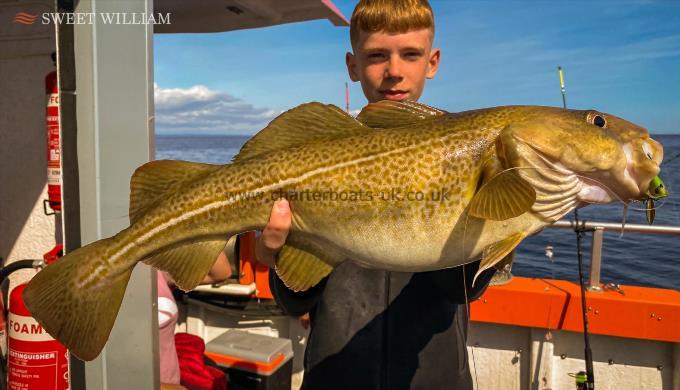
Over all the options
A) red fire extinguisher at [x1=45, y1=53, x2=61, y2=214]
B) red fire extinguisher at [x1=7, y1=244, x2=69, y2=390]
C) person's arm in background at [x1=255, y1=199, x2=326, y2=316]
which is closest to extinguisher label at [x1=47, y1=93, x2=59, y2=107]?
red fire extinguisher at [x1=45, y1=53, x2=61, y2=214]

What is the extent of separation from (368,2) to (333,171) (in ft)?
4.64

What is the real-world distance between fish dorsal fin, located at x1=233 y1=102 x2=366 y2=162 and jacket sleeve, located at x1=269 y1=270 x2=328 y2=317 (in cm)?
80

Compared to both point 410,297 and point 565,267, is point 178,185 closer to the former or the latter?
point 410,297

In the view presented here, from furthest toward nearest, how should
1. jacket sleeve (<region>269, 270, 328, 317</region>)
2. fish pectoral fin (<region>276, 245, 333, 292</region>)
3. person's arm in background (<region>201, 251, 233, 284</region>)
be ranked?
1. person's arm in background (<region>201, 251, 233, 284</region>)
2. jacket sleeve (<region>269, 270, 328, 317</region>)
3. fish pectoral fin (<region>276, 245, 333, 292</region>)

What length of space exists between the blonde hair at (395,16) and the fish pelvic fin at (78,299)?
1.91 meters

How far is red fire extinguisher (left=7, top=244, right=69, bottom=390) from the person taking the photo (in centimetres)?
299

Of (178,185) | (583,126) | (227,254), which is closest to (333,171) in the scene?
(178,185)

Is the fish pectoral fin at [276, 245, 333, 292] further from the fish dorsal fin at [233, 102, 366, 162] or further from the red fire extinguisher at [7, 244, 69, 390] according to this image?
the red fire extinguisher at [7, 244, 69, 390]

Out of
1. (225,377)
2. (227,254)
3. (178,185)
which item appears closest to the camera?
(178,185)

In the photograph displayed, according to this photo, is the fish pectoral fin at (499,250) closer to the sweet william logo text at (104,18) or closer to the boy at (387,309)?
the boy at (387,309)

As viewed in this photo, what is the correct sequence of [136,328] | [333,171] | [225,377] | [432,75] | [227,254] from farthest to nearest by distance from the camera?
[227,254] < [225,377] < [432,75] < [136,328] < [333,171]

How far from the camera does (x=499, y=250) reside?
1.71m

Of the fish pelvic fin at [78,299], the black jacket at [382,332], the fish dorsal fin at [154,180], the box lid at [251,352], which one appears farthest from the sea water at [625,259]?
the fish pelvic fin at [78,299]

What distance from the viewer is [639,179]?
1646 mm
